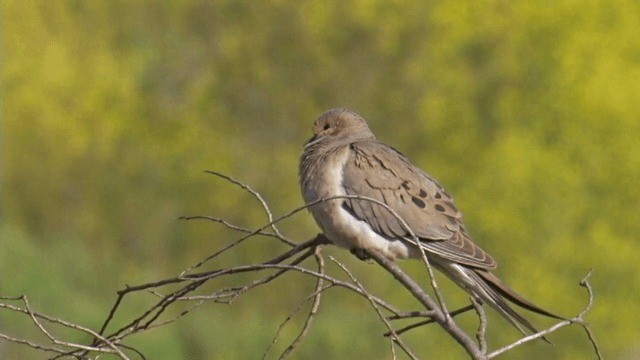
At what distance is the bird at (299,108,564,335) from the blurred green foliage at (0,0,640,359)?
43.8 ft

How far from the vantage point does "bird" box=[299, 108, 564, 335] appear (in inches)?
210

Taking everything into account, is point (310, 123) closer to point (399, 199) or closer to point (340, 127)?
point (340, 127)

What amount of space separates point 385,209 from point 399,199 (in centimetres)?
21

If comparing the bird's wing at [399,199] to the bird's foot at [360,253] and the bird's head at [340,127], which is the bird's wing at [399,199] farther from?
the bird's head at [340,127]

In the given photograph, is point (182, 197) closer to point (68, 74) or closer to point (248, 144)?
point (248, 144)

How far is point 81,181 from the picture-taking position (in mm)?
23750

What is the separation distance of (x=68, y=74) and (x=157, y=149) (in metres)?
2.18

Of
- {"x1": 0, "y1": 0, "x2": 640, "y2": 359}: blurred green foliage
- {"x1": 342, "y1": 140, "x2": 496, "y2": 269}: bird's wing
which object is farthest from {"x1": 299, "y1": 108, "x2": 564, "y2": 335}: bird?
{"x1": 0, "y1": 0, "x2": 640, "y2": 359}: blurred green foliage

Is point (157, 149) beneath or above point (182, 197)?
above

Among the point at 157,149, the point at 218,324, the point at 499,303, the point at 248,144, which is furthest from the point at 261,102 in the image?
the point at 499,303

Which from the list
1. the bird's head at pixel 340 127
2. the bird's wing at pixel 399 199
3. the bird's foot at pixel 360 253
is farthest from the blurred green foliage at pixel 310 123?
the bird's foot at pixel 360 253

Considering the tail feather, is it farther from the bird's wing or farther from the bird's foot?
the bird's foot

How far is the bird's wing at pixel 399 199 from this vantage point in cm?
547

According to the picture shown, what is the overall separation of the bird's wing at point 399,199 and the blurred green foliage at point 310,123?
13337mm
